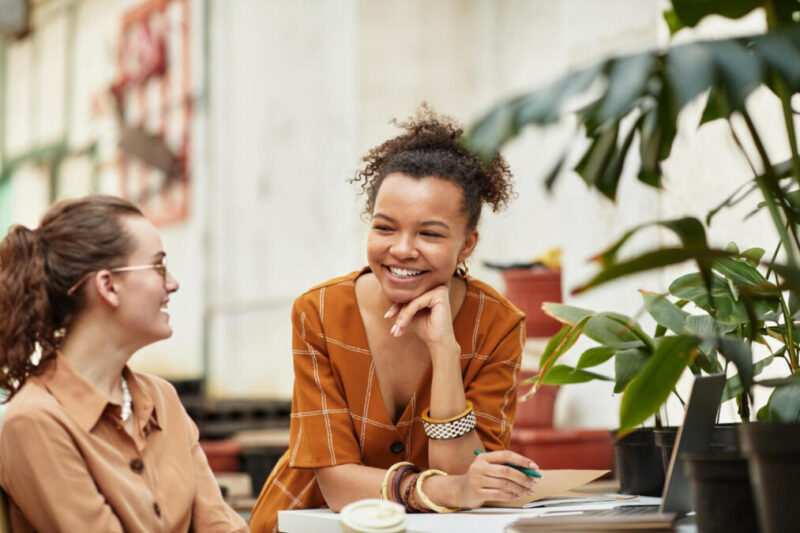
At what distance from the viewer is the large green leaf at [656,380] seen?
1.10 meters

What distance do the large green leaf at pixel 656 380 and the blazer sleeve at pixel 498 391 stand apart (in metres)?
0.65

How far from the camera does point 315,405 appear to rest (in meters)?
1.77

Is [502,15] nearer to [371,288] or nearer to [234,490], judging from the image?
[234,490]

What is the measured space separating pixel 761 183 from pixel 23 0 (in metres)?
10.4

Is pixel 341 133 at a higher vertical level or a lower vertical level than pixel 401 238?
higher

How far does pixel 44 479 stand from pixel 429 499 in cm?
60

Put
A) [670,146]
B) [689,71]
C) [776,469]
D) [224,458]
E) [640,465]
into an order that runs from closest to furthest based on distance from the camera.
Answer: [689,71] < [776,469] < [670,146] < [640,465] < [224,458]

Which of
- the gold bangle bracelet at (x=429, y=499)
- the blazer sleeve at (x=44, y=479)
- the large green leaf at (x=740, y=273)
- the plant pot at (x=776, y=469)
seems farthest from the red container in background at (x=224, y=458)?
the plant pot at (x=776, y=469)

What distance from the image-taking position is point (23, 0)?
401 inches

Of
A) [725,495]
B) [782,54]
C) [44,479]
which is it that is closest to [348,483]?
[44,479]

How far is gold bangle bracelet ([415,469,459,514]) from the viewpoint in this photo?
5.15ft

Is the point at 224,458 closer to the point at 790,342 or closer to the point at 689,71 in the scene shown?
the point at 790,342

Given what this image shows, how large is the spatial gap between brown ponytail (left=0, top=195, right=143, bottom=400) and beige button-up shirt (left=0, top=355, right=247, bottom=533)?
49mm

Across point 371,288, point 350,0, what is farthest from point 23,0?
point 371,288
